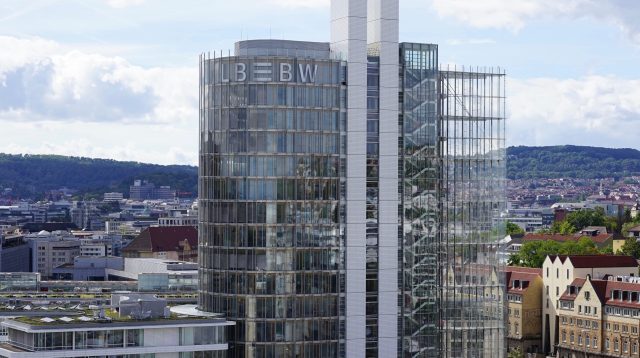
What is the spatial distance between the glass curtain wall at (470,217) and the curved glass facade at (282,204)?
1055cm

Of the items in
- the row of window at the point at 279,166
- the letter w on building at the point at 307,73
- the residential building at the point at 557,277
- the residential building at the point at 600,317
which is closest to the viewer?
the row of window at the point at 279,166

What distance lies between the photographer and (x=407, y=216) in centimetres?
11544

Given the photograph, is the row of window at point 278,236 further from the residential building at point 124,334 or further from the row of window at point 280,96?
the row of window at point 280,96

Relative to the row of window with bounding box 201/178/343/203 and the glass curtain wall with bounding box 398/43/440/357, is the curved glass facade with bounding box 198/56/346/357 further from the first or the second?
the glass curtain wall with bounding box 398/43/440/357

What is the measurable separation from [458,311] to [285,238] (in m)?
17.0

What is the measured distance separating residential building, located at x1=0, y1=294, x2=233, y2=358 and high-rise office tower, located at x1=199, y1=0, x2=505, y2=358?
4.02 meters

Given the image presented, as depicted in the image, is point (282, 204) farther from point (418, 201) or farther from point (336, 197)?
point (418, 201)

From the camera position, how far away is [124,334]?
105 meters

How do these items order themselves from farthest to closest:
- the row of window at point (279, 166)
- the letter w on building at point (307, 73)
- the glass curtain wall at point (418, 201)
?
1. the glass curtain wall at point (418, 201)
2. the letter w on building at point (307, 73)
3. the row of window at point (279, 166)

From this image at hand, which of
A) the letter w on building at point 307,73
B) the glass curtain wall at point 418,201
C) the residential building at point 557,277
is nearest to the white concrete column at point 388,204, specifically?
the glass curtain wall at point 418,201

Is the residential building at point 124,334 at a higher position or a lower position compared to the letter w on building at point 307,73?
lower

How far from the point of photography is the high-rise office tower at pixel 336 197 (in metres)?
111

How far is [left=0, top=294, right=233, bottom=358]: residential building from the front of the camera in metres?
103

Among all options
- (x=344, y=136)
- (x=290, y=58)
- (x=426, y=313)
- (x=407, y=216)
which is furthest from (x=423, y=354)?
(x=290, y=58)
